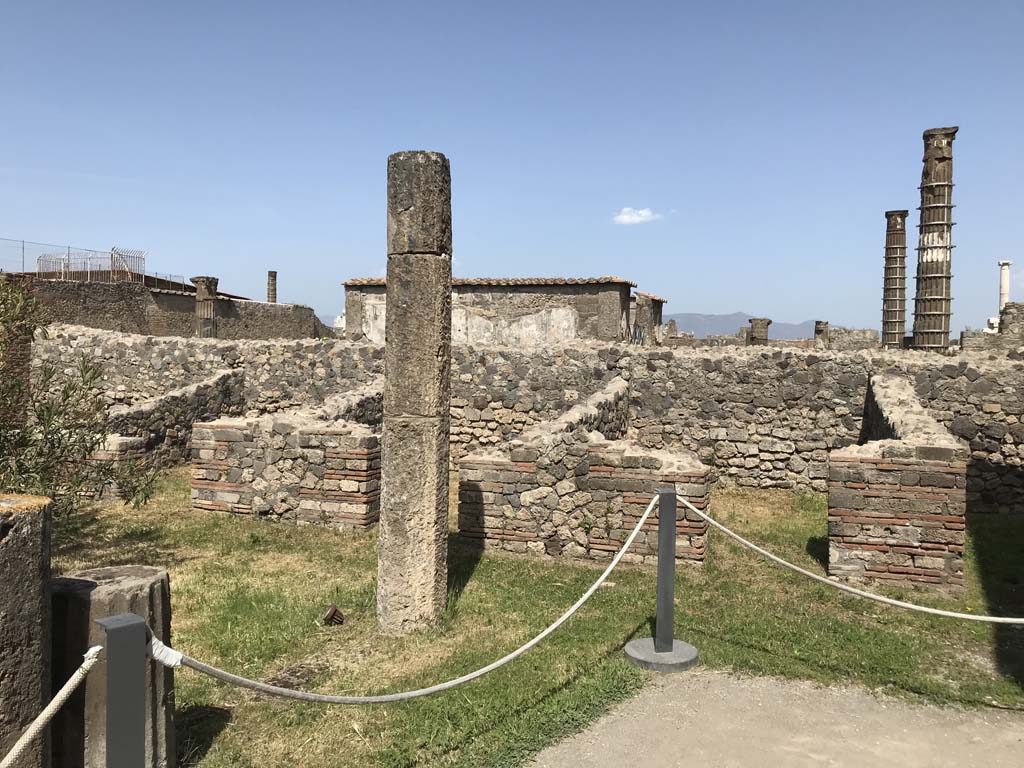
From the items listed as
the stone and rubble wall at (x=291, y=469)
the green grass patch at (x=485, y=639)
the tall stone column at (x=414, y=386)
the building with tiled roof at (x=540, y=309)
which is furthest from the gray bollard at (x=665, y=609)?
the building with tiled roof at (x=540, y=309)

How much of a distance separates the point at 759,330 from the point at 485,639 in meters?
28.1

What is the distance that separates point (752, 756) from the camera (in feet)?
13.7

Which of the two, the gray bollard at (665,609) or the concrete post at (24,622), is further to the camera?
the gray bollard at (665,609)

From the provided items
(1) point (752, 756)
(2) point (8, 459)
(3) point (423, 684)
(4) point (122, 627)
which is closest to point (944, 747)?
(1) point (752, 756)

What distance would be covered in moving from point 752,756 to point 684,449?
829 centimetres

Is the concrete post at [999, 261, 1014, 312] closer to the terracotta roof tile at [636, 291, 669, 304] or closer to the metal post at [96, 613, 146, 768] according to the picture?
the terracotta roof tile at [636, 291, 669, 304]

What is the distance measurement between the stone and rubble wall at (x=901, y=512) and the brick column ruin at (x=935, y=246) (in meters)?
15.9

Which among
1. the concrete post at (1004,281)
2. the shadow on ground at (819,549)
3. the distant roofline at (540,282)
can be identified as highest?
the concrete post at (1004,281)

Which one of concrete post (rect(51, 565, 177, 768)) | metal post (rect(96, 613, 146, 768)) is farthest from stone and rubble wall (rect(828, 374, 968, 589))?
metal post (rect(96, 613, 146, 768))

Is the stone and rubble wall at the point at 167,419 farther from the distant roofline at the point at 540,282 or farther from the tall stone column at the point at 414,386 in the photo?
the distant roofline at the point at 540,282

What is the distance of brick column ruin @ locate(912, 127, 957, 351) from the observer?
2006 centimetres

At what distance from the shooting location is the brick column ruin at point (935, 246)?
65.8ft

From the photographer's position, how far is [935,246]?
20.9m

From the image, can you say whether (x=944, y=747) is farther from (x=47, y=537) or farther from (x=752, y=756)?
(x=47, y=537)
